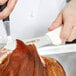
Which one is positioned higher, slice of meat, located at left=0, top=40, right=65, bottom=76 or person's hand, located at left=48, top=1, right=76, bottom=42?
person's hand, located at left=48, top=1, right=76, bottom=42

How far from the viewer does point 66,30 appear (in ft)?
1.97

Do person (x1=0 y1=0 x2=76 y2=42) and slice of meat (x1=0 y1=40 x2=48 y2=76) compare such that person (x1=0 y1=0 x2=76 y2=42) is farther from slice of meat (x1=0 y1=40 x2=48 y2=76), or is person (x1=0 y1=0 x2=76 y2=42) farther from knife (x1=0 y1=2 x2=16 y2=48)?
slice of meat (x1=0 y1=40 x2=48 y2=76)

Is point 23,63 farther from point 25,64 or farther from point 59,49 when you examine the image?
point 59,49

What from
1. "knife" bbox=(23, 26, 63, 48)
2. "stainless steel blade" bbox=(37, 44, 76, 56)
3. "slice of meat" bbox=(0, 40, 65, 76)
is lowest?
"stainless steel blade" bbox=(37, 44, 76, 56)

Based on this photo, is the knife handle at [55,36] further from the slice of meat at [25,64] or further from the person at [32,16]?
the person at [32,16]

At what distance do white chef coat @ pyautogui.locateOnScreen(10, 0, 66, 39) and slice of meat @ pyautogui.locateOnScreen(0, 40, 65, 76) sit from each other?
0.58 ft

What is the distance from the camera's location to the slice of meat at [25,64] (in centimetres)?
56

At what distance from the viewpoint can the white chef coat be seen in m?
0.75

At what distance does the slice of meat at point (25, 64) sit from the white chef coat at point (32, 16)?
178mm

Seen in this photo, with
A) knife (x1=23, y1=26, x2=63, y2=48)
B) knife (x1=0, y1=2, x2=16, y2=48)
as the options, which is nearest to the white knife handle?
knife (x1=23, y1=26, x2=63, y2=48)

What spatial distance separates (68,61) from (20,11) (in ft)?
0.74

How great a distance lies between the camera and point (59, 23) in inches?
24.5

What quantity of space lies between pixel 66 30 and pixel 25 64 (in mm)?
130

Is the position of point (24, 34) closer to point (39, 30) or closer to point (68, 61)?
point (39, 30)
